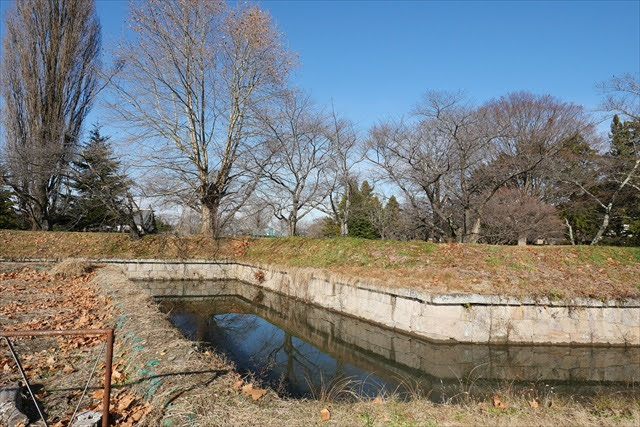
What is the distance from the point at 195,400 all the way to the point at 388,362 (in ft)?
15.1

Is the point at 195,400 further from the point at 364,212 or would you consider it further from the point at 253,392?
the point at 364,212

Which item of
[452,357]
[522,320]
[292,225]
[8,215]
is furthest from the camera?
[8,215]

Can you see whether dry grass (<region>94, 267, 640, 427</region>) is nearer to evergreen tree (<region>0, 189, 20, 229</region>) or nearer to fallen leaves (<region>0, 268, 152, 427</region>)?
fallen leaves (<region>0, 268, 152, 427</region>)

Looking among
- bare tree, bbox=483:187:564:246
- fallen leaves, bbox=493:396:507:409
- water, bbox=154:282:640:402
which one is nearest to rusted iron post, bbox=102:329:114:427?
water, bbox=154:282:640:402

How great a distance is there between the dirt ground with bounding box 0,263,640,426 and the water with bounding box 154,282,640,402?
2.21ft

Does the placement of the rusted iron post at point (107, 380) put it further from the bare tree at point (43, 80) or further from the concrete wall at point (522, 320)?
the bare tree at point (43, 80)

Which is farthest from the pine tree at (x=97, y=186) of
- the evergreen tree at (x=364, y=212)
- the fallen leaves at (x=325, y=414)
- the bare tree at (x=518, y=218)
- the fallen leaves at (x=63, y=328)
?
the bare tree at (x=518, y=218)

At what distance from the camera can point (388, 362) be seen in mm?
7004

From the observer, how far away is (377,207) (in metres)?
28.3

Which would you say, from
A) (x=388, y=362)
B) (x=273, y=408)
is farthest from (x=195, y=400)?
(x=388, y=362)

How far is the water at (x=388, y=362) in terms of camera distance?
19.1ft

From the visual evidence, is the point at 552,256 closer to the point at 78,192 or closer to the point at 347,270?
the point at 347,270

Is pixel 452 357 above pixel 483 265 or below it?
below

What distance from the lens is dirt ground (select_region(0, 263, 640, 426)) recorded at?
126 inches
